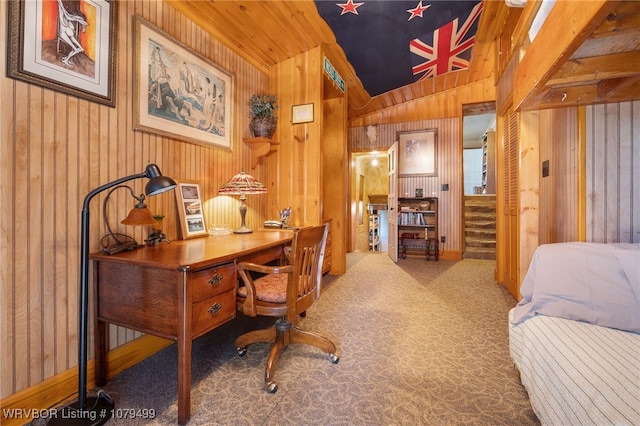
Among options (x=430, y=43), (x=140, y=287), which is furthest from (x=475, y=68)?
(x=140, y=287)

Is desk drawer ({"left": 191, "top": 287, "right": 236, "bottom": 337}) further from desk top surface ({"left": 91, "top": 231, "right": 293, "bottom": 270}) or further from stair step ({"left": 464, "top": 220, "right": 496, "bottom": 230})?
stair step ({"left": 464, "top": 220, "right": 496, "bottom": 230})

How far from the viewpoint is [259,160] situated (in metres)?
3.27

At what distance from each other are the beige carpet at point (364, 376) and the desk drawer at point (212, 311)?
1.30 feet

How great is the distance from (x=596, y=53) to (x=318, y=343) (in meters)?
1.98

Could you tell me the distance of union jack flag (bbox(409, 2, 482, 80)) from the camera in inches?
131

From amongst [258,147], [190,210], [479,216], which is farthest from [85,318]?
[479,216]

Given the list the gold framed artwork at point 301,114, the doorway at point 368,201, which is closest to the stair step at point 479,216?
the doorway at point 368,201

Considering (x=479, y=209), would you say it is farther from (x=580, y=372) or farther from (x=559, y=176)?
(x=580, y=372)

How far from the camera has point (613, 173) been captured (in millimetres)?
1731

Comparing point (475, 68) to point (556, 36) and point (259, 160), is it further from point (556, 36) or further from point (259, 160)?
point (556, 36)

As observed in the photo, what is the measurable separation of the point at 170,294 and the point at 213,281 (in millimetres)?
197

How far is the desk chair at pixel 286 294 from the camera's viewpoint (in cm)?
157

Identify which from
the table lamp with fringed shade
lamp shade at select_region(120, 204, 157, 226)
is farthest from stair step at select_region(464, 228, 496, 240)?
lamp shade at select_region(120, 204, 157, 226)

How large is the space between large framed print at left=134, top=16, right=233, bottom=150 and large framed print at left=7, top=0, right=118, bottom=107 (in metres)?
0.19
